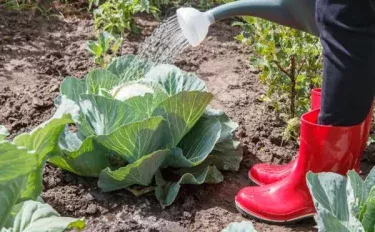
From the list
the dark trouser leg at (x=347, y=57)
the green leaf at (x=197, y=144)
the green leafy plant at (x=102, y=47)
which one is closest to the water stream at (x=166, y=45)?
the green leafy plant at (x=102, y=47)

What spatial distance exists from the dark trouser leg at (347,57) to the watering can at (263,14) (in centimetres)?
Answer: 31


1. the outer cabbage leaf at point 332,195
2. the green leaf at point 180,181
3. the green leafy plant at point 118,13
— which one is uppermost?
the outer cabbage leaf at point 332,195

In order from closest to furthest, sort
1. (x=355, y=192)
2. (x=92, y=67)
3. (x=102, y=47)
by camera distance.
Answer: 1. (x=355, y=192)
2. (x=102, y=47)
3. (x=92, y=67)

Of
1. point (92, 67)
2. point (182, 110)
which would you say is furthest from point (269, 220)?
point (92, 67)

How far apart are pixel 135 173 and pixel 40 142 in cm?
64

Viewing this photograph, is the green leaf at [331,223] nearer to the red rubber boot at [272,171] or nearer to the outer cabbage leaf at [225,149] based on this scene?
the red rubber boot at [272,171]

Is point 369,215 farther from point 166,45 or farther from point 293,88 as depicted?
point 166,45

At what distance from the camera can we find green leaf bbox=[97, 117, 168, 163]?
275 centimetres

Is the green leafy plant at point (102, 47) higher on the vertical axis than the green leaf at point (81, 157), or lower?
higher

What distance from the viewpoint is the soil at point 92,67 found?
9.32ft

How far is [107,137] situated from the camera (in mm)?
2791

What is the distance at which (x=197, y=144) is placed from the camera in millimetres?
3043

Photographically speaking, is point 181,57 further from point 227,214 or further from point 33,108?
point 227,214

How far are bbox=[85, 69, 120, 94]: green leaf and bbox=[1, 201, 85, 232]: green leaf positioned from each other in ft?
2.83
